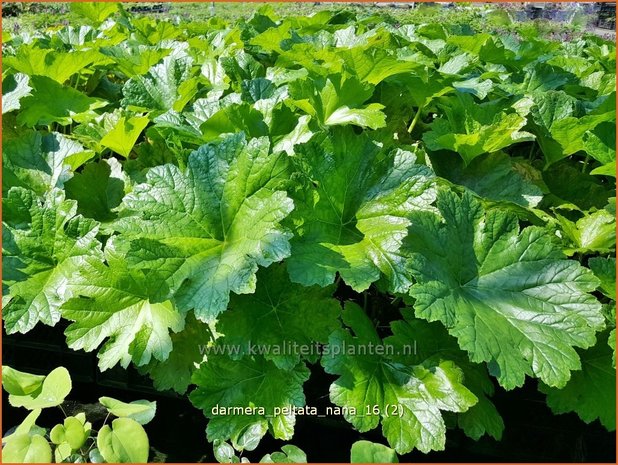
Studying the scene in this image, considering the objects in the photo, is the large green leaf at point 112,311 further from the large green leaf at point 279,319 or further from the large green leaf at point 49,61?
the large green leaf at point 49,61

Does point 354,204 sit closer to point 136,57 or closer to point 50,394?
point 50,394

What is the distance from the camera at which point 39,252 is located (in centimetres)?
192

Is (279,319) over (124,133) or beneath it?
beneath

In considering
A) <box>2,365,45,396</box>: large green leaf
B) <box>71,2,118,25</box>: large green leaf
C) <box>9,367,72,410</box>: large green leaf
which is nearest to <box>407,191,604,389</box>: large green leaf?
<box>9,367,72,410</box>: large green leaf

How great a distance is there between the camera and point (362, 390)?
5.53 ft

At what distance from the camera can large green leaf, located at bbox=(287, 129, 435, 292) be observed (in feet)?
5.41

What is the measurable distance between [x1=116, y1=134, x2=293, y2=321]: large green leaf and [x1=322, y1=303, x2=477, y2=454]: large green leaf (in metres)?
0.39

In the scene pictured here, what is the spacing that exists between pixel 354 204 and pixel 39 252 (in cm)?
107

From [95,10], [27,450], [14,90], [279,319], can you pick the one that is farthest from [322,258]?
[95,10]

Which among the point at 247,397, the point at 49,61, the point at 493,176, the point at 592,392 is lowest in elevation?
the point at 592,392

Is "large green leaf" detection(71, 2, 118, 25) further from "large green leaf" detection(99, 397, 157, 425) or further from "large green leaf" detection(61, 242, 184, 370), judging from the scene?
"large green leaf" detection(99, 397, 157, 425)

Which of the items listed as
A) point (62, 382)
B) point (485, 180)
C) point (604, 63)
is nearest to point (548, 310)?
point (485, 180)

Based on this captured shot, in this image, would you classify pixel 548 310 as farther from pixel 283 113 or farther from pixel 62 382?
pixel 62 382

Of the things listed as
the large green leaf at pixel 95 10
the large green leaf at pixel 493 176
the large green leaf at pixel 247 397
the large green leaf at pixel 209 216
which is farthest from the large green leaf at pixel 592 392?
the large green leaf at pixel 95 10
